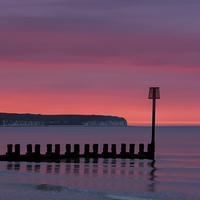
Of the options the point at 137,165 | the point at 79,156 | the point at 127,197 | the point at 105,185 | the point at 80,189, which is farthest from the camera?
the point at 79,156

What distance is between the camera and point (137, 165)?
105ft

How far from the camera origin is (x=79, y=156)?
3609cm

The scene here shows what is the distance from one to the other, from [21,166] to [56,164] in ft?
9.21

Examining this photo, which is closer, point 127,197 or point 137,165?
point 127,197

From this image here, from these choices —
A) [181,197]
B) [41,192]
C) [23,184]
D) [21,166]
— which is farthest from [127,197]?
[21,166]

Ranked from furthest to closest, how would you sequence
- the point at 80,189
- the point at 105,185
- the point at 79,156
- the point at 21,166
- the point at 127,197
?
1. the point at 79,156
2. the point at 21,166
3. the point at 105,185
4. the point at 80,189
5. the point at 127,197

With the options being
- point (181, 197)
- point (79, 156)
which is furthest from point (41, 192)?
point (79, 156)

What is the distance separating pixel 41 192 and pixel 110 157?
16.9 meters

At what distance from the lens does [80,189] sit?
20516mm

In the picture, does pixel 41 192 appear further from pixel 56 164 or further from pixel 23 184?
pixel 56 164

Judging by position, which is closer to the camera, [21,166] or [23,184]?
[23,184]

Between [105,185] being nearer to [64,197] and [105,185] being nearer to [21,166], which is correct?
[64,197]

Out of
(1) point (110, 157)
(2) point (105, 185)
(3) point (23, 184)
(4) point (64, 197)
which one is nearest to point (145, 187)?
(2) point (105, 185)

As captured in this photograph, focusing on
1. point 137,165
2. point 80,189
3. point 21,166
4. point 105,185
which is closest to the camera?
point 80,189
